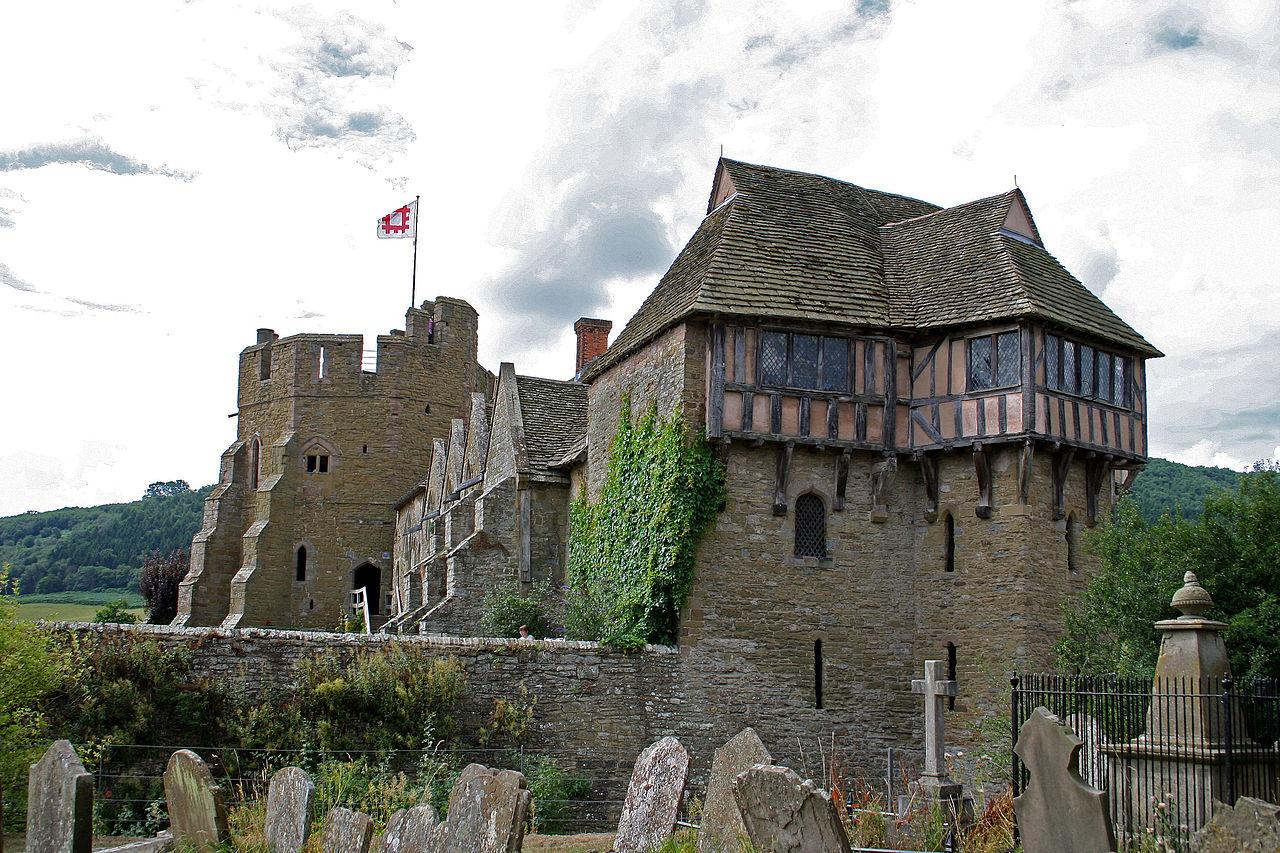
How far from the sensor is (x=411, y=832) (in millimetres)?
11047

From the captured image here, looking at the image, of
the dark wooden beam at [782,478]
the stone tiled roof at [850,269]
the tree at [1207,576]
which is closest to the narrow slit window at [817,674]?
the dark wooden beam at [782,478]

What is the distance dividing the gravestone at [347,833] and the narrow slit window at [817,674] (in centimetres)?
1219

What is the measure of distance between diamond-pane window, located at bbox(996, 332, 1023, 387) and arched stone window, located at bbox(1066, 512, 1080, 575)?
286 cm

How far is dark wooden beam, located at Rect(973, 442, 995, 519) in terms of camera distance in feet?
71.1

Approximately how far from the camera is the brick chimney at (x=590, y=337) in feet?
116

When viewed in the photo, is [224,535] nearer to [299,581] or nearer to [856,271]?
[299,581]

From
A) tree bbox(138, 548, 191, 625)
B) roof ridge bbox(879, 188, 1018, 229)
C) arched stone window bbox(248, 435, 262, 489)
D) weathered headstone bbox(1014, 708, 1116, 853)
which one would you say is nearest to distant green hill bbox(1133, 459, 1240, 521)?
roof ridge bbox(879, 188, 1018, 229)

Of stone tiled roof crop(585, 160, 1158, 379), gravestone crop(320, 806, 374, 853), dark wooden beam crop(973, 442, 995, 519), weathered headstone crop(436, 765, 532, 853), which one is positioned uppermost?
stone tiled roof crop(585, 160, 1158, 379)

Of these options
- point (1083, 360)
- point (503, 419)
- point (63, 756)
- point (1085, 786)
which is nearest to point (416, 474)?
point (503, 419)

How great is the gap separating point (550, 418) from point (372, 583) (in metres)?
17.1

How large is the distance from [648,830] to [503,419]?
72.1 ft

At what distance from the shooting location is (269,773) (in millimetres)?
18203

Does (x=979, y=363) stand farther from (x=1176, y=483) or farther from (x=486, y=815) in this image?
(x=1176, y=483)

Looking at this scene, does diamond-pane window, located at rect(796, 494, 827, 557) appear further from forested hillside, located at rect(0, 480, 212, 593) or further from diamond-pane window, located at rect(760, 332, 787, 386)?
forested hillside, located at rect(0, 480, 212, 593)
